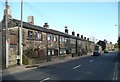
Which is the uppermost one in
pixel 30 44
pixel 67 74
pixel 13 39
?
pixel 13 39

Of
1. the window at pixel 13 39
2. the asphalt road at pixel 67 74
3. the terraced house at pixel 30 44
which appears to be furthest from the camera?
the window at pixel 13 39

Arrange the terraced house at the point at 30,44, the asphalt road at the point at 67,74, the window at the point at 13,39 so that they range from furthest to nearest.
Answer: the window at the point at 13,39 < the terraced house at the point at 30,44 < the asphalt road at the point at 67,74

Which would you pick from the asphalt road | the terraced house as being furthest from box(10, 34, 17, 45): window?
the asphalt road

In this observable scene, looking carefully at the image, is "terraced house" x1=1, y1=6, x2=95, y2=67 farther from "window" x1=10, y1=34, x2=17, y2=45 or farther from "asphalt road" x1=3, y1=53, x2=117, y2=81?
"asphalt road" x1=3, y1=53, x2=117, y2=81

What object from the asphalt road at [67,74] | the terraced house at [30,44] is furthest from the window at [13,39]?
the asphalt road at [67,74]

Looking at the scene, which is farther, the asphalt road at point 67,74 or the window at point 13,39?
the window at point 13,39

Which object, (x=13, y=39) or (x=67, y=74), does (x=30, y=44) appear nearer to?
(x=13, y=39)

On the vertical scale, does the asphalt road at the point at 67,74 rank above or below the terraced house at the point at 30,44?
below

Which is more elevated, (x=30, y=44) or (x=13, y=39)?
(x=13, y=39)

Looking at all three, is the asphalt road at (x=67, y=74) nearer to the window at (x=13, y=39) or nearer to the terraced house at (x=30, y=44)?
the terraced house at (x=30, y=44)

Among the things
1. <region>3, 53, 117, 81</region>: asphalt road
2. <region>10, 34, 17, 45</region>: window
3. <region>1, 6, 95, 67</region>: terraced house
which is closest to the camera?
<region>3, 53, 117, 81</region>: asphalt road

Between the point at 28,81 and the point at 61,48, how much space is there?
4227 cm

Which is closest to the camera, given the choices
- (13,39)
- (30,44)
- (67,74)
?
(67,74)

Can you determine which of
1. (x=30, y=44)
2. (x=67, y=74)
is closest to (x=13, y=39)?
(x=30, y=44)
